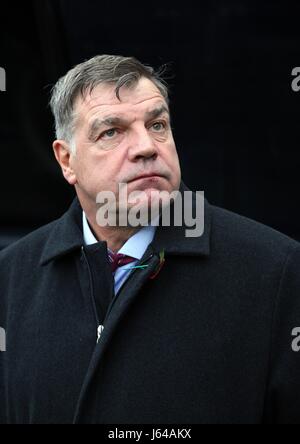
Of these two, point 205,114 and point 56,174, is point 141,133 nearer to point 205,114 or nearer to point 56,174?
point 205,114

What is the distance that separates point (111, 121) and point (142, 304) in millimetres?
437

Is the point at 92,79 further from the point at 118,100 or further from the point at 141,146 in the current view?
the point at 141,146

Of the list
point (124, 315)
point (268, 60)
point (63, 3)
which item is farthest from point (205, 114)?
point (124, 315)

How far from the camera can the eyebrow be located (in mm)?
2148

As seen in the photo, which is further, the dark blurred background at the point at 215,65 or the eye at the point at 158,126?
the dark blurred background at the point at 215,65

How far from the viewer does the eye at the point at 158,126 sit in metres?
2.21

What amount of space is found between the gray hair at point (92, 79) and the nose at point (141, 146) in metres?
0.10

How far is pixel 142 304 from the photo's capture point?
2.14 metres

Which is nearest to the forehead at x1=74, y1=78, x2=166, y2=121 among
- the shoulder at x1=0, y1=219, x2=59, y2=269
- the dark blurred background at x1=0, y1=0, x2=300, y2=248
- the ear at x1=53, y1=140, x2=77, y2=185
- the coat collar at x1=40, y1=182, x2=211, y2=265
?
the ear at x1=53, y1=140, x2=77, y2=185

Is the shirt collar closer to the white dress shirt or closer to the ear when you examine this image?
the white dress shirt

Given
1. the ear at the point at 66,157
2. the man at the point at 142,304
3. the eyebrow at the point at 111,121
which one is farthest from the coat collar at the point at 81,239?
the eyebrow at the point at 111,121

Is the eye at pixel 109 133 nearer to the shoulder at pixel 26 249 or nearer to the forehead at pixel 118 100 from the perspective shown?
the forehead at pixel 118 100

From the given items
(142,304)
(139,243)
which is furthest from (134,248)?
(142,304)

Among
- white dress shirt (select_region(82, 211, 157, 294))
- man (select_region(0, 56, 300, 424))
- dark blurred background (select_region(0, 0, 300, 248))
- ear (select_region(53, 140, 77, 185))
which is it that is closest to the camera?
man (select_region(0, 56, 300, 424))
